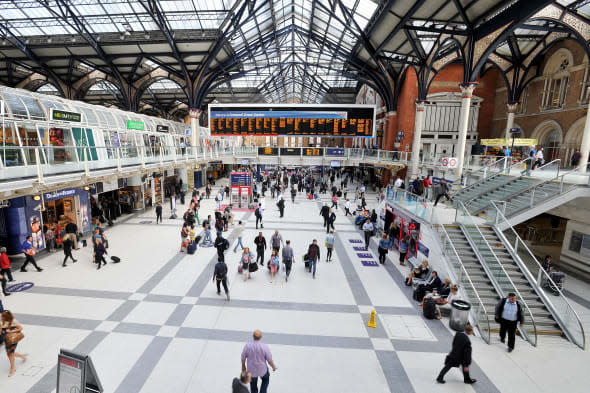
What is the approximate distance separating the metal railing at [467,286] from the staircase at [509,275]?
2.85ft

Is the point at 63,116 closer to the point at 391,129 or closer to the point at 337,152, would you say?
the point at 337,152

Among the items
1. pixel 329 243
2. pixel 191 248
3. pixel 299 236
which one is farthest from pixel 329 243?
pixel 191 248

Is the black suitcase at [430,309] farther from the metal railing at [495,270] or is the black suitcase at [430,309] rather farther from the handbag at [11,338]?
the handbag at [11,338]

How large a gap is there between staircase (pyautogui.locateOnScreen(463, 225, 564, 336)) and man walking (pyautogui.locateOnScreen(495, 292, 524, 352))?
4.59 feet

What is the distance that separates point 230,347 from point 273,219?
40.1 feet

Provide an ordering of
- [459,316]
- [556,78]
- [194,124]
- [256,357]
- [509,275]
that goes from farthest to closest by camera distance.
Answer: [194,124] < [556,78] < [509,275] < [459,316] < [256,357]

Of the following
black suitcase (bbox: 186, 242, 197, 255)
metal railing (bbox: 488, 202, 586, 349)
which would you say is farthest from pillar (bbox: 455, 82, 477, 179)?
black suitcase (bbox: 186, 242, 197, 255)

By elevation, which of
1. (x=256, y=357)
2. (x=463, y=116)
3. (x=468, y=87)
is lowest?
(x=256, y=357)

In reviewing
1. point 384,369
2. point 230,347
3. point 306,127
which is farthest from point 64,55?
point 384,369

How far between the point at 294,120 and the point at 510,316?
19.1m

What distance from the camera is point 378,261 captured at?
1205cm

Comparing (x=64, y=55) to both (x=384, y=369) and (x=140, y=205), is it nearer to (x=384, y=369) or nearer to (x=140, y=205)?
(x=140, y=205)

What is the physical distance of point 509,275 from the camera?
28.9 ft

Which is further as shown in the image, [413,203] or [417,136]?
[417,136]
